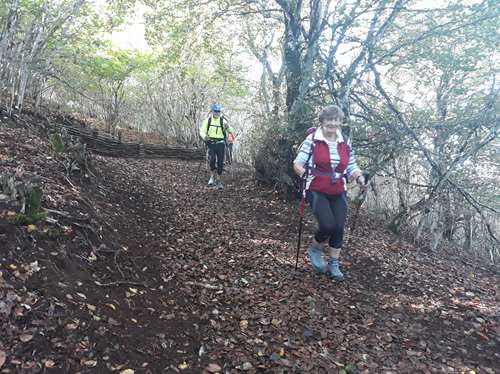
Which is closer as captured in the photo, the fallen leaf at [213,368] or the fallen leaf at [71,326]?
the fallen leaf at [71,326]

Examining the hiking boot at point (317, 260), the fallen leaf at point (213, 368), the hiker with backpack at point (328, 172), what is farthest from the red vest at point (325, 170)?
the fallen leaf at point (213, 368)

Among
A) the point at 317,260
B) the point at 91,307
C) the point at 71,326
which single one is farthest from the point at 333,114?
the point at 71,326

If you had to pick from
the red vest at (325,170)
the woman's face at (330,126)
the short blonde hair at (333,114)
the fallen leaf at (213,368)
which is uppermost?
the short blonde hair at (333,114)

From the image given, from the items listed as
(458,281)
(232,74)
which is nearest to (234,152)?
(232,74)

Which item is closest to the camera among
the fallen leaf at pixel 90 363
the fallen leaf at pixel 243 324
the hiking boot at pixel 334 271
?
the fallen leaf at pixel 90 363

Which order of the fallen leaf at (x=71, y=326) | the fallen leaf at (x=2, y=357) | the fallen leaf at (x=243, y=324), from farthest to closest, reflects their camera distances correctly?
the fallen leaf at (x=243, y=324)
the fallen leaf at (x=71, y=326)
the fallen leaf at (x=2, y=357)

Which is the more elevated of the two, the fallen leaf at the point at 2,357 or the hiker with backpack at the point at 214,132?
the hiker with backpack at the point at 214,132

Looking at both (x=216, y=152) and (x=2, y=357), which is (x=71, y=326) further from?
(x=216, y=152)

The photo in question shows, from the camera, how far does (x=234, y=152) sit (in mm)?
16938

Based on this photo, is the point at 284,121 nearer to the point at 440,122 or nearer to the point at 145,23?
the point at 440,122

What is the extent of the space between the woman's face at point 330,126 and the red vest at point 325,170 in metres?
0.13

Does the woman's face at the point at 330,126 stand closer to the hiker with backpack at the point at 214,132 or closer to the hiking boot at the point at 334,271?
the hiking boot at the point at 334,271

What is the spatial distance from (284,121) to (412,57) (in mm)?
2518

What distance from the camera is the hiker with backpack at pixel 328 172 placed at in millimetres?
4301
